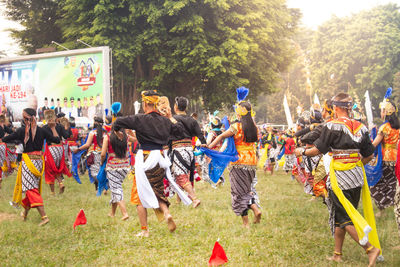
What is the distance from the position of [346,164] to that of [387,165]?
371 centimetres

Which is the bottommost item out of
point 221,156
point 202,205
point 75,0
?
point 202,205

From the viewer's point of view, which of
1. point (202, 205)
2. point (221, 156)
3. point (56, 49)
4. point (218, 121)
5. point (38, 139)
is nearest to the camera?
point (221, 156)

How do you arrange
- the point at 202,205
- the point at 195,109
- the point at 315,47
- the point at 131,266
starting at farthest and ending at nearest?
the point at 315,47 < the point at 195,109 < the point at 202,205 < the point at 131,266

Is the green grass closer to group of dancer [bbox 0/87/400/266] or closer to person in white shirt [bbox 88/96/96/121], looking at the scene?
group of dancer [bbox 0/87/400/266]

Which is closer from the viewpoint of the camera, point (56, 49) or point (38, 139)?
point (38, 139)

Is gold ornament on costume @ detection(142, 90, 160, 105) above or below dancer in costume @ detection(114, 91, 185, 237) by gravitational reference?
above

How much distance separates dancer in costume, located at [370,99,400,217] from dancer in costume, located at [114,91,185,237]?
4.34 metres

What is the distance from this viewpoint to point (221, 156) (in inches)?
303

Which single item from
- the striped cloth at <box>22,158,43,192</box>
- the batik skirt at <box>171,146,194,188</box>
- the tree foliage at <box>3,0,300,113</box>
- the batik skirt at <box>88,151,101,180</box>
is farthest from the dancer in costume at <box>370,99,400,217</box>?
the tree foliage at <box>3,0,300,113</box>

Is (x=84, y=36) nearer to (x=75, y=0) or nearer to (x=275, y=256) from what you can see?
(x=75, y=0)

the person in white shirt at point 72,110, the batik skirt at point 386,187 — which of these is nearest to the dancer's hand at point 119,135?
the batik skirt at point 386,187

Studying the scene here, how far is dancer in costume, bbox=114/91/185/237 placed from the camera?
629cm

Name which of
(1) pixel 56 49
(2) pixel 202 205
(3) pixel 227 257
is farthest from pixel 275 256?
(1) pixel 56 49

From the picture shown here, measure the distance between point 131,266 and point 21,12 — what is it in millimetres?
24948
